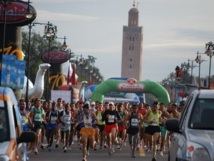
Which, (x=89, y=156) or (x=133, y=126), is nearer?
(x=89, y=156)

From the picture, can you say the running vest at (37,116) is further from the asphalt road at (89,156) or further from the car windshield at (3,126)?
the car windshield at (3,126)

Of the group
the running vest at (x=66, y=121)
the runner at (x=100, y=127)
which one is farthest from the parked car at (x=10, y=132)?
the runner at (x=100, y=127)

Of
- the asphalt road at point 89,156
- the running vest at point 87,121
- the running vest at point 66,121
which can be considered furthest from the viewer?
the running vest at point 66,121

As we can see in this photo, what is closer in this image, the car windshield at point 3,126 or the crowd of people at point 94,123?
the car windshield at point 3,126

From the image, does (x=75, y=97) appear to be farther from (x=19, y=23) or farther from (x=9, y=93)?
(x=9, y=93)

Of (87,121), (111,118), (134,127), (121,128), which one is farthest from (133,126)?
(121,128)

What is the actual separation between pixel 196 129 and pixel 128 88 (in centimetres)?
5094

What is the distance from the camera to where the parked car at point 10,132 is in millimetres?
10534

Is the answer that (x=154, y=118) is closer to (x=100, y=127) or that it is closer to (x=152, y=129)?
(x=152, y=129)

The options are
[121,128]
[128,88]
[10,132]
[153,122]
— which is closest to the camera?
[10,132]

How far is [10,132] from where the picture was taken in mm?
10914

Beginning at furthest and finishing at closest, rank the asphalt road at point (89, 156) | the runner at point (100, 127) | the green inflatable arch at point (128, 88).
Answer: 1. the green inflatable arch at point (128, 88)
2. the runner at point (100, 127)
3. the asphalt road at point (89, 156)

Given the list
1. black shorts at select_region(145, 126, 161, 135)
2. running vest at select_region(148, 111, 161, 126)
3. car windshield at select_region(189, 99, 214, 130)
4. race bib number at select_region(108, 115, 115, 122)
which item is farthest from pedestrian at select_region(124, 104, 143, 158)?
car windshield at select_region(189, 99, 214, 130)

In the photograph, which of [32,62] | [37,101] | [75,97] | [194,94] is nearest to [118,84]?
[75,97]
